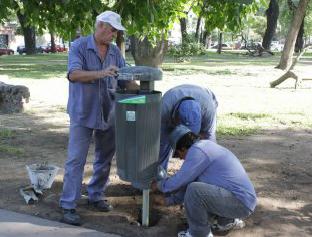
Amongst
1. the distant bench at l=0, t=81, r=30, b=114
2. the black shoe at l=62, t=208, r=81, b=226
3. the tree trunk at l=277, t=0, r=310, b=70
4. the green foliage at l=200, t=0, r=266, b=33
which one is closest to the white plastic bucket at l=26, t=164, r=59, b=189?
the black shoe at l=62, t=208, r=81, b=226

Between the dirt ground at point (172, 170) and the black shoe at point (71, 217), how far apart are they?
108 millimetres

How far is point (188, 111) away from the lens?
454cm

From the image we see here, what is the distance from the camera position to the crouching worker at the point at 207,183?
13.7 feet

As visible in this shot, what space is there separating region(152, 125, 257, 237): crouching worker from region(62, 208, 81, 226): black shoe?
3.39 feet

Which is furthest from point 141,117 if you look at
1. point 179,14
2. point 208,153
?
point 179,14

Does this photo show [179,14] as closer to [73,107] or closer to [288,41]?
[73,107]

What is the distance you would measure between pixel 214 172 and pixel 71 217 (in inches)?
55.8

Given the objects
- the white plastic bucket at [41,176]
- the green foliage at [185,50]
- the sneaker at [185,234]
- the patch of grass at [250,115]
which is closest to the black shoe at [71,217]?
the white plastic bucket at [41,176]

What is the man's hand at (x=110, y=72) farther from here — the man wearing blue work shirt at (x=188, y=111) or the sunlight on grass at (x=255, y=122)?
the sunlight on grass at (x=255, y=122)

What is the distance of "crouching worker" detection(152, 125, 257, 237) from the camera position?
419cm

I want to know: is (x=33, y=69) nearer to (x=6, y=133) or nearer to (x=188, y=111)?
(x=6, y=133)

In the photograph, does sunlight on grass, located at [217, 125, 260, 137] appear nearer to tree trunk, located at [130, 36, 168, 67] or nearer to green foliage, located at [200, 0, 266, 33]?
green foliage, located at [200, 0, 266, 33]

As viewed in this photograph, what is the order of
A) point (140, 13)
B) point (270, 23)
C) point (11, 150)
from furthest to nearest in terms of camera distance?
point (270, 23), point (11, 150), point (140, 13)

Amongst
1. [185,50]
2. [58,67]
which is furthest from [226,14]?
[185,50]
